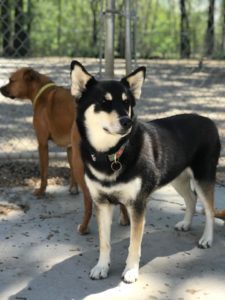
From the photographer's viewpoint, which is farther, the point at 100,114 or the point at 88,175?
the point at 88,175

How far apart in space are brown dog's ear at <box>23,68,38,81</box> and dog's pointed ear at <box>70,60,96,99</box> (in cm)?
178

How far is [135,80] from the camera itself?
10.4 feet

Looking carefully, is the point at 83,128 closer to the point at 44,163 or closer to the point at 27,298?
the point at 27,298

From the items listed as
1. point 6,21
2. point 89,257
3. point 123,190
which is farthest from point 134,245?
point 6,21

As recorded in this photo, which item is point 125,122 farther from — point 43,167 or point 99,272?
point 43,167

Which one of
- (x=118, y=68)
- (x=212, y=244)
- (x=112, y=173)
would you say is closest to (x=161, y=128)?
(x=112, y=173)

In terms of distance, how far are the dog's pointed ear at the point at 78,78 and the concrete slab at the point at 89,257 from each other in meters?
1.12

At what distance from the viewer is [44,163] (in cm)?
470

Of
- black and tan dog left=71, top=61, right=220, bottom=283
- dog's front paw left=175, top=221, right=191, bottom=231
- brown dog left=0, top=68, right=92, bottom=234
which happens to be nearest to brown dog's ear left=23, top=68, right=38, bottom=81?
brown dog left=0, top=68, right=92, bottom=234

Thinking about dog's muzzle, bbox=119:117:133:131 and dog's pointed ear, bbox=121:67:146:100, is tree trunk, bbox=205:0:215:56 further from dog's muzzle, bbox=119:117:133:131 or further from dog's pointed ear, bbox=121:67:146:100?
dog's muzzle, bbox=119:117:133:131

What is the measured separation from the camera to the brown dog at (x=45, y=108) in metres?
4.50

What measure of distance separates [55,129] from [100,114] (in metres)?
1.68

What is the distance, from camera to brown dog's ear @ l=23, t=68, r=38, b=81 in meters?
4.73

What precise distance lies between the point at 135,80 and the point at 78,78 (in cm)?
36
